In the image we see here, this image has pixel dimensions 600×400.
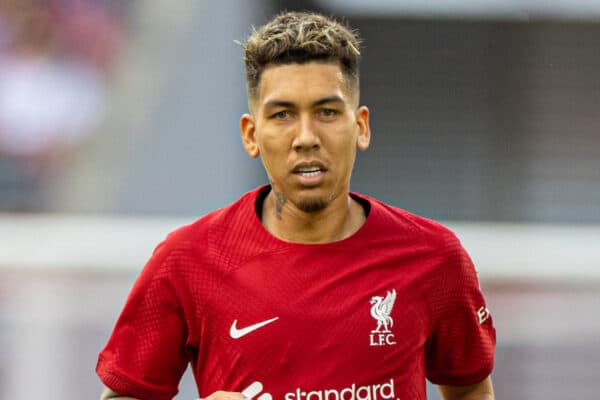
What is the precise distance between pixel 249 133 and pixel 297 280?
0.30 m

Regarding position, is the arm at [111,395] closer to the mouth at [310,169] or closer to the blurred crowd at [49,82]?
the mouth at [310,169]

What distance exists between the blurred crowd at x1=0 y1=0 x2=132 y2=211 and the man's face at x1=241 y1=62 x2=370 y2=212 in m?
4.54

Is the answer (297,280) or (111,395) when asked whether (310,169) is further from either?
(111,395)

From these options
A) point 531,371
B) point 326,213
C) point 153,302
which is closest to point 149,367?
point 153,302

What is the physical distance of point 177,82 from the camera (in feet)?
21.1

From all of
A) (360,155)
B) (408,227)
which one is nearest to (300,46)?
(408,227)

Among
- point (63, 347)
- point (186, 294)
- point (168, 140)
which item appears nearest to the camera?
point (186, 294)

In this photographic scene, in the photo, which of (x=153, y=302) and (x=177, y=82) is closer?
(x=153, y=302)

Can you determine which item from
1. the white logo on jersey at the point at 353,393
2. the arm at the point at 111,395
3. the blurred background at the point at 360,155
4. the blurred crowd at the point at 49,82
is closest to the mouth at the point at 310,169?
the white logo on jersey at the point at 353,393

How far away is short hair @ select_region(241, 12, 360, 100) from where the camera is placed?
6.38 feet

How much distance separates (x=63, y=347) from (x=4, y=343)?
296 millimetres

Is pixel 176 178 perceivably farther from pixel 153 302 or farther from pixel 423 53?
pixel 153 302

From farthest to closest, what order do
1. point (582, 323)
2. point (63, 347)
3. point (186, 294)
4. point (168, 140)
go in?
point (168, 140) < point (582, 323) < point (63, 347) < point (186, 294)

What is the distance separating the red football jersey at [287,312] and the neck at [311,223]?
0.03m
